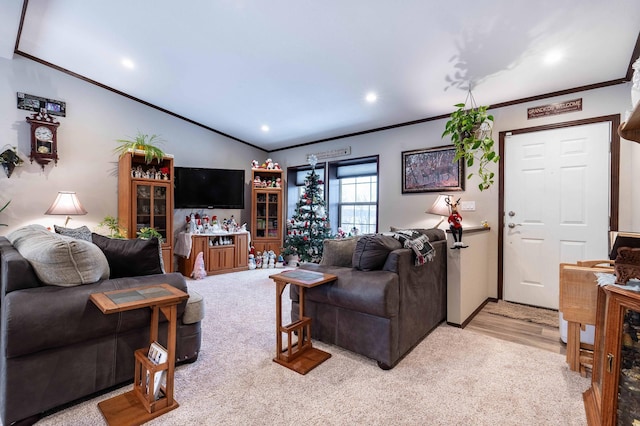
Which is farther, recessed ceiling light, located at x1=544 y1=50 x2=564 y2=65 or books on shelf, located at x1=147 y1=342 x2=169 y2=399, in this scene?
recessed ceiling light, located at x1=544 y1=50 x2=564 y2=65

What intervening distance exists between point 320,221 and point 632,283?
4.23 metres

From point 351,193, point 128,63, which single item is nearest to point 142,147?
point 128,63

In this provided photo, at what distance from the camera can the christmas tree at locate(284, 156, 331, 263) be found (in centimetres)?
520

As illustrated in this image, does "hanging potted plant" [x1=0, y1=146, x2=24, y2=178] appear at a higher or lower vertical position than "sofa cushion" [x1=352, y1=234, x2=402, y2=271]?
higher

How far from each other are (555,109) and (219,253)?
5.14 meters

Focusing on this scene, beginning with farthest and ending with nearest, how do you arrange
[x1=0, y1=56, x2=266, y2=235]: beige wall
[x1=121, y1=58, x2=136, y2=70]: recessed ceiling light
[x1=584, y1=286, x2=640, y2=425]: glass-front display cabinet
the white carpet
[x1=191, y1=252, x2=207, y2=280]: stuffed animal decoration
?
[x1=191, y1=252, x2=207, y2=280]: stuffed animal decoration
[x1=0, y1=56, x2=266, y2=235]: beige wall
[x1=121, y1=58, x2=136, y2=70]: recessed ceiling light
the white carpet
[x1=584, y1=286, x2=640, y2=425]: glass-front display cabinet

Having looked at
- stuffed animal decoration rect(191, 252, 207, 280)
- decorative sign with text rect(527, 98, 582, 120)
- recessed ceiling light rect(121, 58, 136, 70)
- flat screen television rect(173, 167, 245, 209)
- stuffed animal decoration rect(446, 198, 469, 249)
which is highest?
recessed ceiling light rect(121, 58, 136, 70)

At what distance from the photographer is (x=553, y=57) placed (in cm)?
278

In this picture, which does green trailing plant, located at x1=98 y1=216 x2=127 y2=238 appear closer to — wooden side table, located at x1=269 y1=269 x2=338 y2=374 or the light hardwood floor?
wooden side table, located at x1=269 y1=269 x2=338 y2=374

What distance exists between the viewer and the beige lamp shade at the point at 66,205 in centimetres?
397

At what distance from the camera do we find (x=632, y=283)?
1.27 m

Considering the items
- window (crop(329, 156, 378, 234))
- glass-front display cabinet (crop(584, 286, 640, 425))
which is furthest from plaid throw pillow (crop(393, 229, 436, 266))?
window (crop(329, 156, 378, 234))

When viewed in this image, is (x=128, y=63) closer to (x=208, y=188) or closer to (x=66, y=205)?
(x=66, y=205)

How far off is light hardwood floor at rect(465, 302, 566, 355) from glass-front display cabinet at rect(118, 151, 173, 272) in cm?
444
